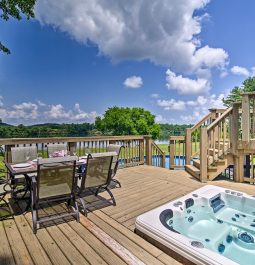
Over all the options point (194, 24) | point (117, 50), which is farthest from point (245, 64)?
point (117, 50)

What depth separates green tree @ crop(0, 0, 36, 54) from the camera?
20.7 feet

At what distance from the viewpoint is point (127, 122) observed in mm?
35781

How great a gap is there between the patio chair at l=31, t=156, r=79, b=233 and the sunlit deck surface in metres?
0.23

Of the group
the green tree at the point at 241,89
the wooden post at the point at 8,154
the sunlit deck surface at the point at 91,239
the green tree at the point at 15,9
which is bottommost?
the sunlit deck surface at the point at 91,239

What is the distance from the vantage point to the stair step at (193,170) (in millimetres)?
5512

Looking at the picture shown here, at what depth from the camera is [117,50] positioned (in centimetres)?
1305

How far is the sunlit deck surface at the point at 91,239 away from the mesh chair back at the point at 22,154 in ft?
3.53

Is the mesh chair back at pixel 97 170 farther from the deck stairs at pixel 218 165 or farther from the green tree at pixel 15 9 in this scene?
the green tree at pixel 15 9

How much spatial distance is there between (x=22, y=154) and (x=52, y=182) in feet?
6.10

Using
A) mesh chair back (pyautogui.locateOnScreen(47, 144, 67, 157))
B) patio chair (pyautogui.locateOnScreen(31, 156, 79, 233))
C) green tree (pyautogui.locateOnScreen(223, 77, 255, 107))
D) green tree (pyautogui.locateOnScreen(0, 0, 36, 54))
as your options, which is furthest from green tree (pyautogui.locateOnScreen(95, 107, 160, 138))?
patio chair (pyautogui.locateOnScreen(31, 156, 79, 233))

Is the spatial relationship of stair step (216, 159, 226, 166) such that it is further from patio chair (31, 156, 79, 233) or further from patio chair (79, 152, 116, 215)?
patio chair (31, 156, 79, 233)

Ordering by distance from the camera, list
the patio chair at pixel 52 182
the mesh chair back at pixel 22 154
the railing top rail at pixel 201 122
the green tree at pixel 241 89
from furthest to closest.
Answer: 1. the green tree at pixel 241 89
2. the railing top rail at pixel 201 122
3. the mesh chair back at pixel 22 154
4. the patio chair at pixel 52 182

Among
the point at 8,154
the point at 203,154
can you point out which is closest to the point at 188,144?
the point at 203,154

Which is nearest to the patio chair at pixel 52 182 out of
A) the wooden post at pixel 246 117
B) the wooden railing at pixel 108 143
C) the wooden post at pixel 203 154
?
the wooden railing at pixel 108 143
